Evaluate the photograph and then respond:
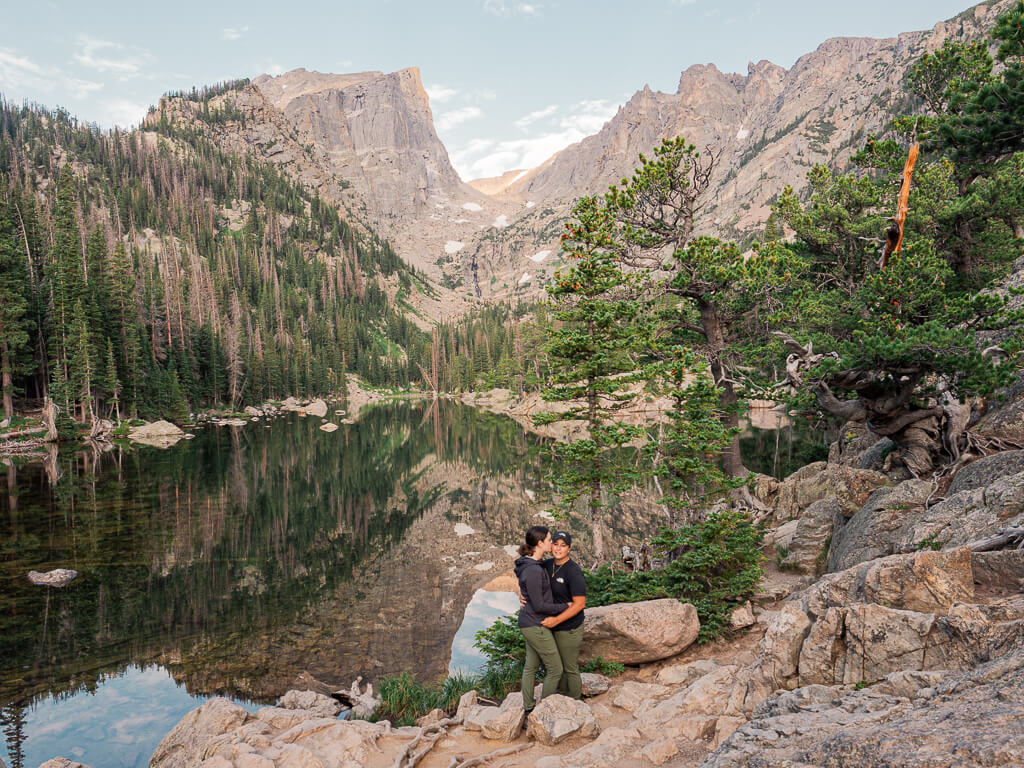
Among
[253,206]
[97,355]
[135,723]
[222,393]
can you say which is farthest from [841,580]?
[253,206]

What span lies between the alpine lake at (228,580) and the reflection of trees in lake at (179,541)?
83 mm

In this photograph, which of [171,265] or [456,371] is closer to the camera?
[171,265]

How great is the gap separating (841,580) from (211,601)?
17595 mm

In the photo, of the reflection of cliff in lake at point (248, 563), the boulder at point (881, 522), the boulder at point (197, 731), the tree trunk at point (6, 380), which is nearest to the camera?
the boulder at point (197, 731)

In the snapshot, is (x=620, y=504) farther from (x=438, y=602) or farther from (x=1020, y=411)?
(x=1020, y=411)

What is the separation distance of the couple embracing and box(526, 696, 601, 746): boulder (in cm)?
44

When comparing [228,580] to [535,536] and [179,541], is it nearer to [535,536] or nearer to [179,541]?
[179,541]

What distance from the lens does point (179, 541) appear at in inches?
896

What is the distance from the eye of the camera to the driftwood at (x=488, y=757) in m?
7.09

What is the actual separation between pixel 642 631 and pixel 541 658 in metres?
2.67

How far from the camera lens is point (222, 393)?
3497 inches

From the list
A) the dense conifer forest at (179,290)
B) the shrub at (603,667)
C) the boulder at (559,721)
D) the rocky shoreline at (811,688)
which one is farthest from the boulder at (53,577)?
the dense conifer forest at (179,290)

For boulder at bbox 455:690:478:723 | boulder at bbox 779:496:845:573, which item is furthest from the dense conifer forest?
boulder at bbox 779:496:845:573

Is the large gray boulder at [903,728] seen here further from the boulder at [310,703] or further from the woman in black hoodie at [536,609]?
the boulder at [310,703]
